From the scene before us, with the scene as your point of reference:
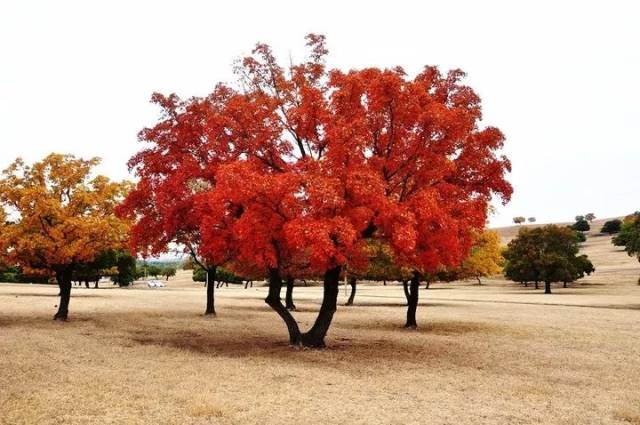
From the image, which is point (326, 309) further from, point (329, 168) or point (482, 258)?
point (482, 258)

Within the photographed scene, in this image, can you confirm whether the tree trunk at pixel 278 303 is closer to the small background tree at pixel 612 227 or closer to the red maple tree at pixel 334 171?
the red maple tree at pixel 334 171

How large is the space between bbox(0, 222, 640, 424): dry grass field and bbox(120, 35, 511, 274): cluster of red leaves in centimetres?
384

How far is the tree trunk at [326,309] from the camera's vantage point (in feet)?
72.0

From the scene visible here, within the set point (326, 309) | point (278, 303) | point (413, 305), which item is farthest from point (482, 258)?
point (278, 303)

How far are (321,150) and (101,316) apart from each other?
22.1 metres

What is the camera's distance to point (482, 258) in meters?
45.8

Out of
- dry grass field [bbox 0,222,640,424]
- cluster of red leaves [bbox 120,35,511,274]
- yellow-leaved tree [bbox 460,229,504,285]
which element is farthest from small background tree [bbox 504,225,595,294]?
cluster of red leaves [bbox 120,35,511,274]

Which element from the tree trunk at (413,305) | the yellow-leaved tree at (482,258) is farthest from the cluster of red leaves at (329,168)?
the yellow-leaved tree at (482,258)

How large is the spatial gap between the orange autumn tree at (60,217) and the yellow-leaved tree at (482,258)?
2644 centimetres

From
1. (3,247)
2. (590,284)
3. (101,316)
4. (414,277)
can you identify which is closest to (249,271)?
(101,316)

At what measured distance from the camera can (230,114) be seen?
20750 millimetres

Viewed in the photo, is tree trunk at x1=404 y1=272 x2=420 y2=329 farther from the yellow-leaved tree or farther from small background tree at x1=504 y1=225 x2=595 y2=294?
small background tree at x1=504 y1=225 x2=595 y2=294

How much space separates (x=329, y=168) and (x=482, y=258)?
30.8 metres

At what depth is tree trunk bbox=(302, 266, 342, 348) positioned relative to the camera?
72.0 ft
